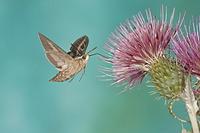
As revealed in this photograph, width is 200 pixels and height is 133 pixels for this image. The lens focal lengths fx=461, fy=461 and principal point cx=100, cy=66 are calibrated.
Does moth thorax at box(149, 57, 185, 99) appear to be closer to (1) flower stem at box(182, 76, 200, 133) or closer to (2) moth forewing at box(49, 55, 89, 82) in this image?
(1) flower stem at box(182, 76, 200, 133)

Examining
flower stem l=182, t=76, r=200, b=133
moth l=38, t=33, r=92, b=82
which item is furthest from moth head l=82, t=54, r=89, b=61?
flower stem l=182, t=76, r=200, b=133

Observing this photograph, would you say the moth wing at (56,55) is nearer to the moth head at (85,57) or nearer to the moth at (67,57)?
the moth at (67,57)

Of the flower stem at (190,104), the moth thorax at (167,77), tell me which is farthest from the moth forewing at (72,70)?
the flower stem at (190,104)

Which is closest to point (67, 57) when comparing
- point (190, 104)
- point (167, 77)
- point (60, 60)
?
point (60, 60)

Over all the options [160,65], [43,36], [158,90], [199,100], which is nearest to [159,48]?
[160,65]

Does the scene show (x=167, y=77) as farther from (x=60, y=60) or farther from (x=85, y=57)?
(x=60, y=60)
